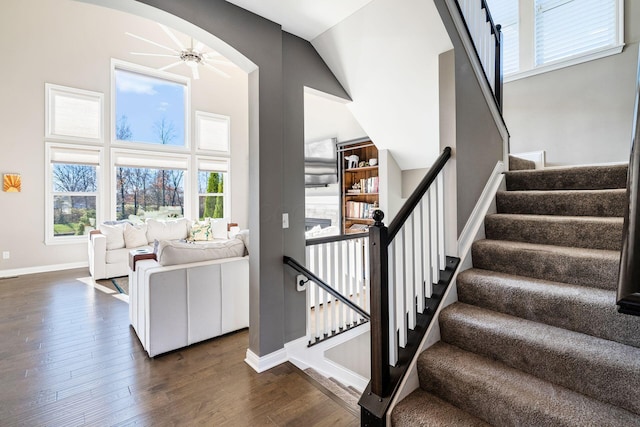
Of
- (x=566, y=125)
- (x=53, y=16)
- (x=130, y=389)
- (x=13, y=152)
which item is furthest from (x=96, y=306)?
(x=566, y=125)

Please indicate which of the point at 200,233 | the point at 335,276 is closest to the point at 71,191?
the point at 200,233

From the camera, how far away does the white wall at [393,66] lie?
2.19 metres

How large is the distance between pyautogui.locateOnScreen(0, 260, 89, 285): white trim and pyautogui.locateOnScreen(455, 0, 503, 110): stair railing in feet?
22.9

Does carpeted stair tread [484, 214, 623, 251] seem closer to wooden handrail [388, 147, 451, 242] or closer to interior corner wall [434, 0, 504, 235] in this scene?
interior corner wall [434, 0, 504, 235]

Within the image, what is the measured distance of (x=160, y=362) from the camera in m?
2.43

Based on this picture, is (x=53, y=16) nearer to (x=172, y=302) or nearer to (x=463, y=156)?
(x=172, y=302)

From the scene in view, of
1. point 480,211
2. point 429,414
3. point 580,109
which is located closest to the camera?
point 429,414

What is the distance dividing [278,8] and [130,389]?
289 cm

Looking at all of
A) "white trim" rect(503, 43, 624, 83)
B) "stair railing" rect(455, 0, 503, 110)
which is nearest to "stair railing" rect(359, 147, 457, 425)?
"stair railing" rect(455, 0, 503, 110)

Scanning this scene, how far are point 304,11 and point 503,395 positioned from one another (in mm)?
2688

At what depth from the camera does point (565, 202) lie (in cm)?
216

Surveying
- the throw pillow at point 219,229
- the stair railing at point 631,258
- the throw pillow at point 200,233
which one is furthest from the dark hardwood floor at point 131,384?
the throw pillow at point 219,229

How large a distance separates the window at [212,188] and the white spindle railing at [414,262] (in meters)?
6.18

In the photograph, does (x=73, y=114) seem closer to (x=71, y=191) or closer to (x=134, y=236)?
(x=71, y=191)
